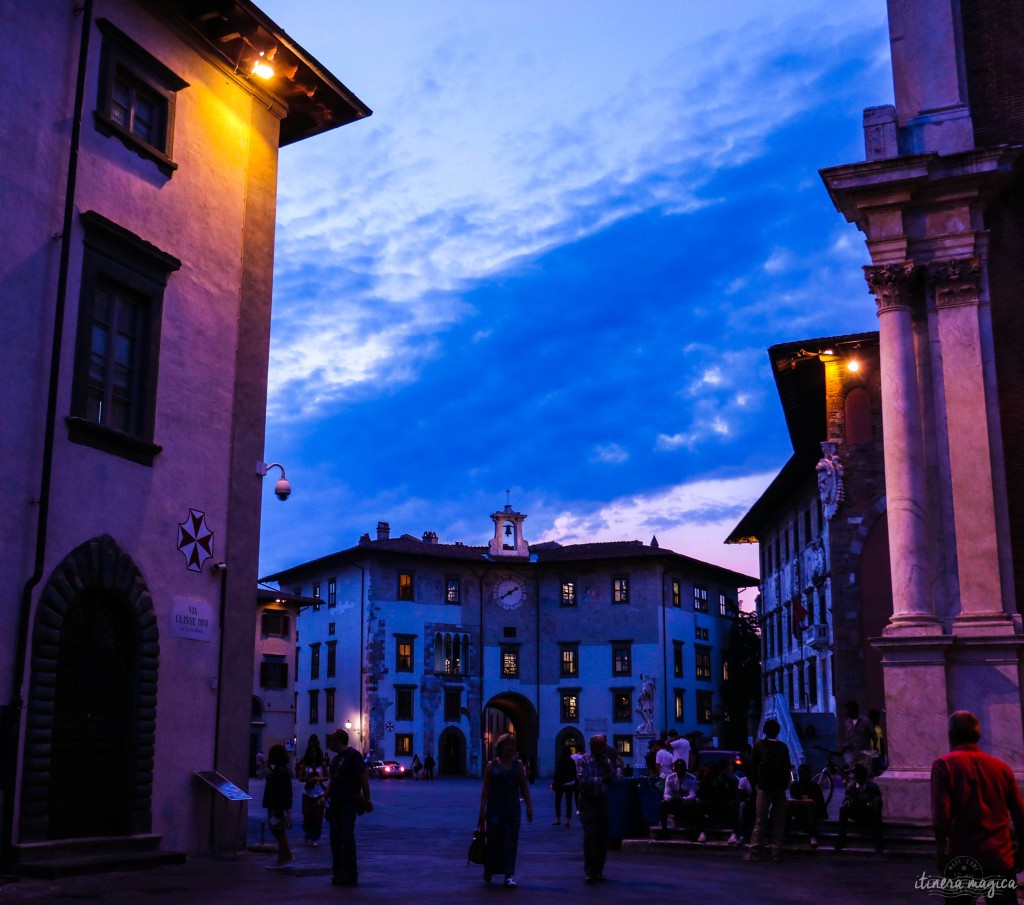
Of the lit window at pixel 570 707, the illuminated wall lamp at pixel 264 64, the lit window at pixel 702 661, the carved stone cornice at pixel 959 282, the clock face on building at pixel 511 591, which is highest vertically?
the illuminated wall lamp at pixel 264 64

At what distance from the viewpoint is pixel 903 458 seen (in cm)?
1800

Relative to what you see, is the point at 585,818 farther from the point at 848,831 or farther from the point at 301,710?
the point at 301,710

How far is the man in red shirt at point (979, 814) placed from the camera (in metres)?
7.00

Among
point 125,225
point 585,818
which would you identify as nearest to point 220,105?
point 125,225

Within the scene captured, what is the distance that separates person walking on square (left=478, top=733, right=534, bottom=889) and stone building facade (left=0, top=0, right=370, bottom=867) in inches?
182

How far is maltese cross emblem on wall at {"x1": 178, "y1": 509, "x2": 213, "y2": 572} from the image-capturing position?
1591 centimetres

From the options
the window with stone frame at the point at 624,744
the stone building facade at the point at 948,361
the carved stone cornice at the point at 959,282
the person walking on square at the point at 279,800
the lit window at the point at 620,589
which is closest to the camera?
the person walking on square at the point at 279,800

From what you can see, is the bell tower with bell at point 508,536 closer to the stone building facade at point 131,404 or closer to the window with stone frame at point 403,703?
the window with stone frame at point 403,703

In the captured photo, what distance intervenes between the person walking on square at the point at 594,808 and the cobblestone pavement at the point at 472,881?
261mm

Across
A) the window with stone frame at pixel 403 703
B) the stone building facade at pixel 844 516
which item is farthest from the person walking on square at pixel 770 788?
the window with stone frame at pixel 403 703

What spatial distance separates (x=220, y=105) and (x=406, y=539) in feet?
190

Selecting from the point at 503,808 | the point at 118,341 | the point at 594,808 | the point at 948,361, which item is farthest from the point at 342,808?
the point at 948,361

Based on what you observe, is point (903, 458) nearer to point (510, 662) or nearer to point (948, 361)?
point (948, 361)

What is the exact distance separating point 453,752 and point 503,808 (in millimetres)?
56745
